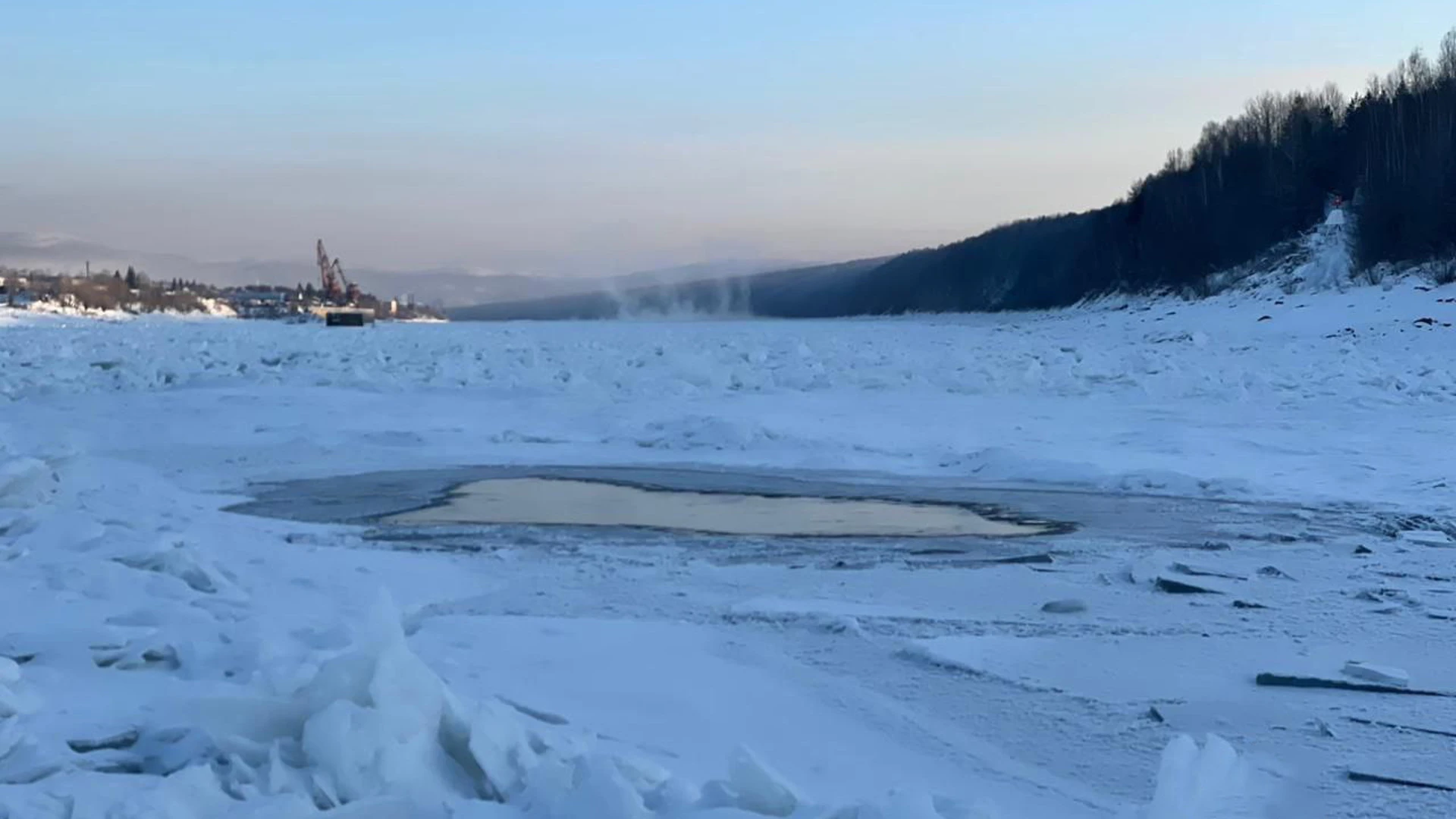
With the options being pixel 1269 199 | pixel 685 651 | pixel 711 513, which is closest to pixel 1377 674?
pixel 685 651

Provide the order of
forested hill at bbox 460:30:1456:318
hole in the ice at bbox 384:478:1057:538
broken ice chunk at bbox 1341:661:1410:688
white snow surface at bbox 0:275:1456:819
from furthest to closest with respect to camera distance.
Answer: forested hill at bbox 460:30:1456:318 → hole in the ice at bbox 384:478:1057:538 → broken ice chunk at bbox 1341:661:1410:688 → white snow surface at bbox 0:275:1456:819

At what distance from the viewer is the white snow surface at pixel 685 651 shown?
10.1ft

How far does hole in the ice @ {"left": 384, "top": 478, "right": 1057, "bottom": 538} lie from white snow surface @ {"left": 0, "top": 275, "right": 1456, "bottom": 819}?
0.91 m

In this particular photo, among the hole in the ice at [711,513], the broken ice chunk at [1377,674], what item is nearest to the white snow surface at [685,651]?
the broken ice chunk at [1377,674]

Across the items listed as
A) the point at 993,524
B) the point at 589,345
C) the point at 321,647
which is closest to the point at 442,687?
the point at 321,647

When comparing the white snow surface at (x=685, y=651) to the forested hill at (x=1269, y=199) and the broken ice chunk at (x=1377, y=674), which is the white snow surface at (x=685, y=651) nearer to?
the broken ice chunk at (x=1377, y=674)

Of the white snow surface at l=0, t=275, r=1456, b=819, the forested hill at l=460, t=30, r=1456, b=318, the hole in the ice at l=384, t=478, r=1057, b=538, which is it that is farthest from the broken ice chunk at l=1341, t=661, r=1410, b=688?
the forested hill at l=460, t=30, r=1456, b=318

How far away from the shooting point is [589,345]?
93.4ft

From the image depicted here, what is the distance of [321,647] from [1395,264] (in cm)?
3913

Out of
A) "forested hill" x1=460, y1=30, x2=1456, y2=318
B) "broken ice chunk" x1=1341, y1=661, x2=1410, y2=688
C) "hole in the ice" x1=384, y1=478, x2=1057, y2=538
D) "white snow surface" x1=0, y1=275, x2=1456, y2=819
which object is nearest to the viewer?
"white snow surface" x1=0, y1=275, x2=1456, y2=819

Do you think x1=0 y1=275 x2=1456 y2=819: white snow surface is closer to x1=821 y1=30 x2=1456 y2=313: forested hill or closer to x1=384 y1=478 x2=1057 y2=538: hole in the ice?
x1=384 y1=478 x2=1057 y2=538: hole in the ice

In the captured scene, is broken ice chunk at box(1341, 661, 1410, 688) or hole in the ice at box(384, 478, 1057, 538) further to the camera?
hole in the ice at box(384, 478, 1057, 538)

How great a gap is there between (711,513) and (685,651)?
3.34 meters

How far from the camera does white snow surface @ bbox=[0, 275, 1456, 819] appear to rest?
10.1 ft
